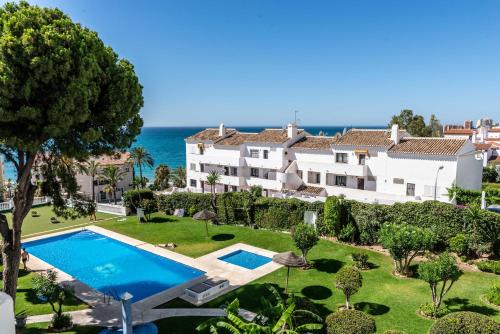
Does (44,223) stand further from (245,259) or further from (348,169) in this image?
(348,169)

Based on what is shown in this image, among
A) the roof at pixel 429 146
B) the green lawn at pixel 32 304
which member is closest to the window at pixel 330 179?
the roof at pixel 429 146

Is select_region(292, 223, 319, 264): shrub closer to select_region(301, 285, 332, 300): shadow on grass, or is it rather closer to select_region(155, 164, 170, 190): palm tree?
select_region(301, 285, 332, 300): shadow on grass

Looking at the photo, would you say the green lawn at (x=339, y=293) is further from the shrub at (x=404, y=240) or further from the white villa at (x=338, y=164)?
the white villa at (x=338, y=164)

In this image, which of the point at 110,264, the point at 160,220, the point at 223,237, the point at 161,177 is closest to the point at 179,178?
the point at 161,177

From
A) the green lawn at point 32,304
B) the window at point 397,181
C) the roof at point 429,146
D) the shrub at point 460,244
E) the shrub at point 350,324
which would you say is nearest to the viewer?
the shrub at point 350,324

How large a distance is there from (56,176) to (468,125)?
492 feet

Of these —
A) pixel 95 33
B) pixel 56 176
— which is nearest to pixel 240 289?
pixel 56 176

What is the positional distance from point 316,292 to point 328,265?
15.0ft

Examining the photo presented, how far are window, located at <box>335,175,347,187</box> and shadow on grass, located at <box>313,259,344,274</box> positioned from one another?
1987cm

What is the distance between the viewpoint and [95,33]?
1678 cm

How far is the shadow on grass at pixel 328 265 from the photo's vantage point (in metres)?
25.3

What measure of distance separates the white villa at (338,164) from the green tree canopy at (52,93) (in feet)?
81.6

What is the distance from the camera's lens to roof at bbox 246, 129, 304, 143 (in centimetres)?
4977

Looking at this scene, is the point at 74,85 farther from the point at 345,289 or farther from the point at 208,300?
the point at 345,289
